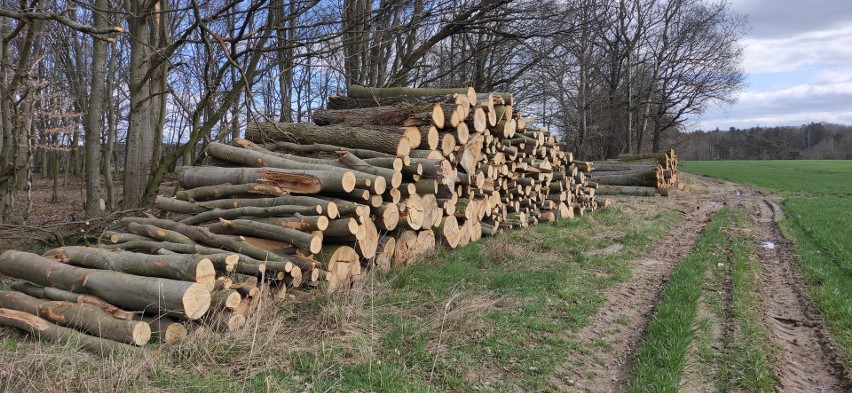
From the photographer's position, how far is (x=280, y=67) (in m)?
14.8

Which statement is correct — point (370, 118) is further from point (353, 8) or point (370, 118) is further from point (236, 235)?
point (353, 8)

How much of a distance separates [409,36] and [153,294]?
12.4 meters

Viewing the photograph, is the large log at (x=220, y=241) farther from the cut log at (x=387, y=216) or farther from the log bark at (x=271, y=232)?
the cut log at (x=387, y=216)

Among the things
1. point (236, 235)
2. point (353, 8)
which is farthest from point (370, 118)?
point (353, 8)

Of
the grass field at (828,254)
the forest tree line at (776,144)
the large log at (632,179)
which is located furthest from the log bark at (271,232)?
the forest tree line at (776,144)

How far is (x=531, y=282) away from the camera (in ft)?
19.2

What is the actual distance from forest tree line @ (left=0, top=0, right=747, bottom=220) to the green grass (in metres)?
3.90

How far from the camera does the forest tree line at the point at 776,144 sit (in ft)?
290

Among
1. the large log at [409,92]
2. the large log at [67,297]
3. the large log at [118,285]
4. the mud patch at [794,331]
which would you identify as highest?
the large log at [409,92]

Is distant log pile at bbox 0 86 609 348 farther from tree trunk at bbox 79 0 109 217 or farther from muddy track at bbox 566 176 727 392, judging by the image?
tree trunk at bbox 79 0 109 217

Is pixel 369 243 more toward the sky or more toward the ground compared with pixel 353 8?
more toward the ground

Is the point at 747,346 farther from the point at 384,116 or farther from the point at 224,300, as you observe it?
the point at 384,116

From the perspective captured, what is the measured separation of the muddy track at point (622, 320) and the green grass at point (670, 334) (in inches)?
3.8

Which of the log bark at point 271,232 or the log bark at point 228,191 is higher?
the log bark at point 228,191
